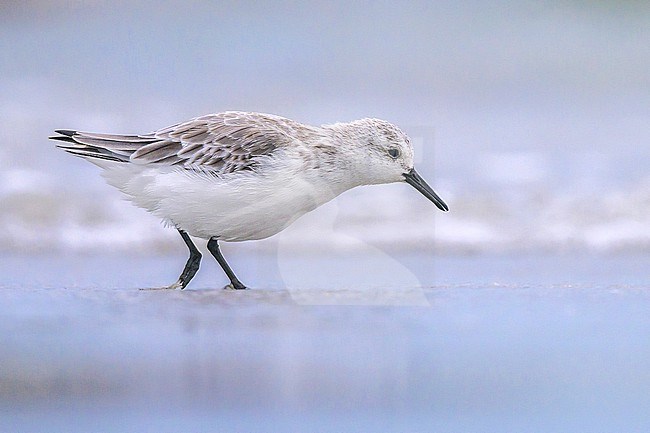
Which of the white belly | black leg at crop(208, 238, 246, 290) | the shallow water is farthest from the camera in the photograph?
black leg at crop(208, 238, 246, 290)

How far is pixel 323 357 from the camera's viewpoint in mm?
2150

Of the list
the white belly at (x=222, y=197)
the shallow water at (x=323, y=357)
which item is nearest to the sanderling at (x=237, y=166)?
the white belly at (x=222, y=197)

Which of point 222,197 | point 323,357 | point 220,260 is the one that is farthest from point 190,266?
point 323,357

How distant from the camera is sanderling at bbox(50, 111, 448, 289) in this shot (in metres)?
2.32

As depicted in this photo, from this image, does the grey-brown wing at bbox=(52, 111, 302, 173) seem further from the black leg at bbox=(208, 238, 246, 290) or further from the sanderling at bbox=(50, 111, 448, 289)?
the black leg at bbox=(208, 238, 246, 290)

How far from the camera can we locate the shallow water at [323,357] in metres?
2.00

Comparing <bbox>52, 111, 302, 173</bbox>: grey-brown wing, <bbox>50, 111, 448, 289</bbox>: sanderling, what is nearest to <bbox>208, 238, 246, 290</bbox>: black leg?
<bbox>50, 111, 448, 289</bbox>: sanderling

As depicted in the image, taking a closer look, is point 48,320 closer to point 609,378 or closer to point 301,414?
point 301,414

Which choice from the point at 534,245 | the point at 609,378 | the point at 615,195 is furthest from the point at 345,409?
the point at 615,195

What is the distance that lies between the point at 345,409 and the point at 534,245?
1403 millimetres

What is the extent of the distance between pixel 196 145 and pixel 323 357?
543 mm

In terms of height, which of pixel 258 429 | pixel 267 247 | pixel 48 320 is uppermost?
pixel 267 247

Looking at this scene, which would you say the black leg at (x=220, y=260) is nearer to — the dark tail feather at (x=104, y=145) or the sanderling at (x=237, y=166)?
the sanderling at (x=237, y=166)

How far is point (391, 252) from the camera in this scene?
10.4 feet
